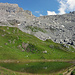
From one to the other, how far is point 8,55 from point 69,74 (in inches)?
2367

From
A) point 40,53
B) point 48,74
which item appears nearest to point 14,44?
point 40,53

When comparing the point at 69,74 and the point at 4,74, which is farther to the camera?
the point at 69,74

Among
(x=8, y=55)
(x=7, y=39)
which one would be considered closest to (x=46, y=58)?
(x=8, y=55)

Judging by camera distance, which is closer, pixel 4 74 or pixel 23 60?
pixel 4 74

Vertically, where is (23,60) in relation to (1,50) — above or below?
below

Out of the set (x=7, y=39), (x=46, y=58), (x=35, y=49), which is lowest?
(x=46, y=58)

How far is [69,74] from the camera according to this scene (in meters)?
39.9

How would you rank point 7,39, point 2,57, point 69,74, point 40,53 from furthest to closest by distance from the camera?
1. point 7,39
2. point 40,53
3. point 2,57
4. point 69,74

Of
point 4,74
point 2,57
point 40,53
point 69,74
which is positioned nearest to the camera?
point 4,74

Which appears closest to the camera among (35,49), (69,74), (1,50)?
(69,74)

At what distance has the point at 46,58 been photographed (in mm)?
96750

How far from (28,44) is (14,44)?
16481mm

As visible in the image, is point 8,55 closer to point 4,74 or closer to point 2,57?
point 2,57

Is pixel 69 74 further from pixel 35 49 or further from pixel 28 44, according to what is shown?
pixel 28 44
